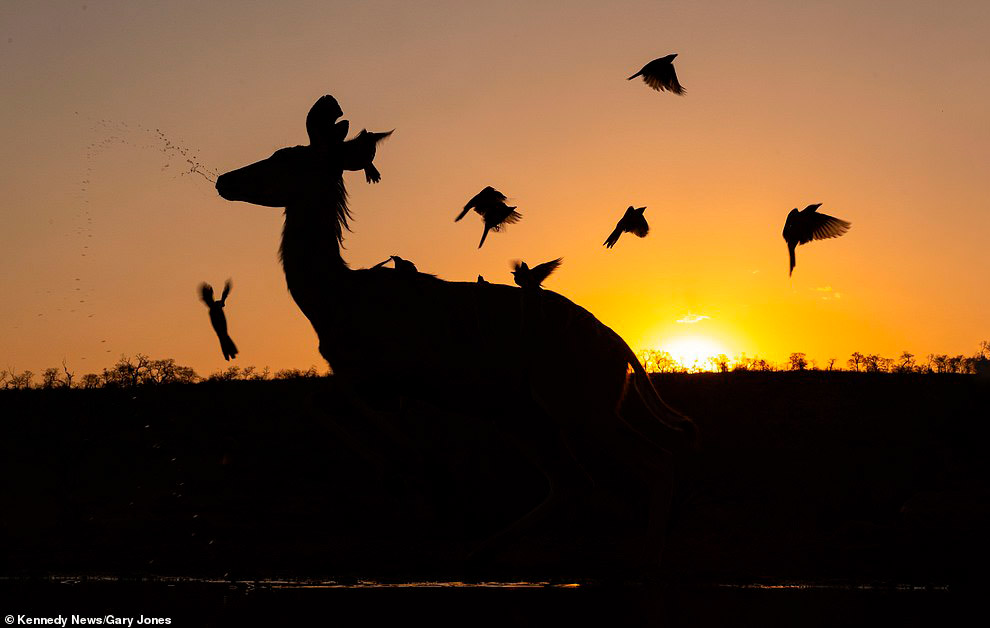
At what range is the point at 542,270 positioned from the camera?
10.6 metres

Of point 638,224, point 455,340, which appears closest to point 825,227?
point 638,224

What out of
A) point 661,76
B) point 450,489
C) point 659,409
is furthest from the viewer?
point 661,76

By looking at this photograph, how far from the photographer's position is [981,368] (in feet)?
59.0

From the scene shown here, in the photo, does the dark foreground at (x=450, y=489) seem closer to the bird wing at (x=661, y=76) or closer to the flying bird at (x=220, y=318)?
the flying bird at (x=220, y=318)

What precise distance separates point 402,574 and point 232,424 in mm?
8558

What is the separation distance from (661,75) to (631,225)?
174cm

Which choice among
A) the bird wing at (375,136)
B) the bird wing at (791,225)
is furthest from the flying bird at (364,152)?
the bird wing at (791,225)

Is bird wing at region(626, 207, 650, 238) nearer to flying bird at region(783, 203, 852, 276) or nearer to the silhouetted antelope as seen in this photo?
flying bird at region(783, 203, 852, 276)

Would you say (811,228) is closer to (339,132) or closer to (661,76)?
(661,76)

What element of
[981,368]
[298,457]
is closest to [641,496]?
[298,457]

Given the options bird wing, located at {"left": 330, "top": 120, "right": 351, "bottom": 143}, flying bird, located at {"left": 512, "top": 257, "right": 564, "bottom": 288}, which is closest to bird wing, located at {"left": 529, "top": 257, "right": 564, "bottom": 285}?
flying bird, located at {"left": 512, "top": 257, "right": 564, "bottom": 288}

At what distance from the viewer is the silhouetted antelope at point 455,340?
9.27 m

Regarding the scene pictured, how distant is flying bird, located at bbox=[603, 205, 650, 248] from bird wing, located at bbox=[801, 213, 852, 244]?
86.5 inches

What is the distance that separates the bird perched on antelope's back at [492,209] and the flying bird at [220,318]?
261 cm
